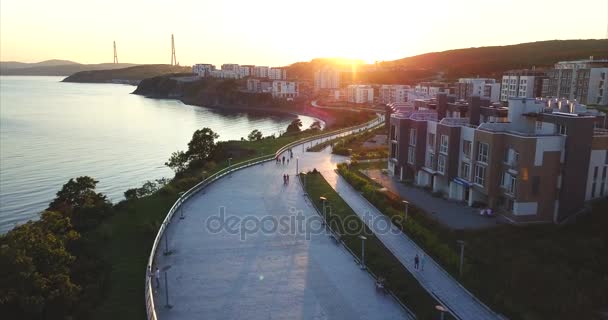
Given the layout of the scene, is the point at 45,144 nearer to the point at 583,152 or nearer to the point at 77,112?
the point at 77,112

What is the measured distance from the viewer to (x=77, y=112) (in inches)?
2788

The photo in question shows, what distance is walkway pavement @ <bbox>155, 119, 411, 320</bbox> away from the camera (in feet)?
34.2

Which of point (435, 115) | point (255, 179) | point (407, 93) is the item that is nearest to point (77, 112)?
point (407, 93)

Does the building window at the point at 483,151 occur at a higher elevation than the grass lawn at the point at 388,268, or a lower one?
higher

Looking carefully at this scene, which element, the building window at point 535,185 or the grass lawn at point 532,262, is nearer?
the grass lawn at point 532,262

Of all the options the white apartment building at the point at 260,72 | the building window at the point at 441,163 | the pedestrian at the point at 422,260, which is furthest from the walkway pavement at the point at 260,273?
the white apartment building at the point at 260,72

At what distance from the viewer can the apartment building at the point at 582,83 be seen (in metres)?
47.7

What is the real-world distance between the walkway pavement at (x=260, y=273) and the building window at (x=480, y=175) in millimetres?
6284

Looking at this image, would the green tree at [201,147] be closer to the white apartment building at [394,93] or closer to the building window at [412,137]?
the building window at [412,137]

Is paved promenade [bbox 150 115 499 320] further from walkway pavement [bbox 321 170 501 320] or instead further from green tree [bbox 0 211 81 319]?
green tree [bbox 0 211 81 319]

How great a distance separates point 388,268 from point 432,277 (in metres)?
1.10

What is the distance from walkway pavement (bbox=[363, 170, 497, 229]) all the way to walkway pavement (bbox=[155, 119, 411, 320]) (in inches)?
173

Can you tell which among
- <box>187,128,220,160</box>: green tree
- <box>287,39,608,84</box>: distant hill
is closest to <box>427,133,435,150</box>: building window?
<box>187,128,220,160</box>: green tree

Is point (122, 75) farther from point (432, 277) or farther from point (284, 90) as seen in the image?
point (432, 277)
